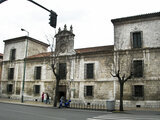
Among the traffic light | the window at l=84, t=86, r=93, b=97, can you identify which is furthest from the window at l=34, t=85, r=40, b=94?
the traffic light

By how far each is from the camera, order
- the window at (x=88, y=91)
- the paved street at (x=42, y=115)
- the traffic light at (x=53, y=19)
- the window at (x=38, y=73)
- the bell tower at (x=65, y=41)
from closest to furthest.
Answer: the traffic light at (x=53, y=19), the paved street at (x=42, y=115), the window at (x=88, y=91), the bell tower at (x=65, y=41), the window at (x=38, y=73)

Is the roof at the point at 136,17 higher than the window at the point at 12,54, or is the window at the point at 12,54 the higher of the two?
the roof at the point at 136,17

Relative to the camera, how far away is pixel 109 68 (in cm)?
2286

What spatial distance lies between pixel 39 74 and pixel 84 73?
8840 millimetres

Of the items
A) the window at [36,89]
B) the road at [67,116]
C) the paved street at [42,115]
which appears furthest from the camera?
the window at [36,89]

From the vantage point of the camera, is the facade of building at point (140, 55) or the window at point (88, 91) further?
the window at point (88, 91)

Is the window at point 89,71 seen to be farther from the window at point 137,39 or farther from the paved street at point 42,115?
the paved street at point 42,115

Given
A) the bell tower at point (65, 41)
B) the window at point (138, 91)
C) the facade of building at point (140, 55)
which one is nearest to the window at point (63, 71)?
the bell tower at point (65, 41)

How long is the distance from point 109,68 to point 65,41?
344 inches

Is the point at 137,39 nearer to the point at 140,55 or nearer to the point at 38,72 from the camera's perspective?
the point at 140,55

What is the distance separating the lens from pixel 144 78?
20.5 meters

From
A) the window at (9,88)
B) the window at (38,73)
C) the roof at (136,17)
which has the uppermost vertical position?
the roof at (136,17)

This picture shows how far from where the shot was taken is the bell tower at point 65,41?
27.0 m

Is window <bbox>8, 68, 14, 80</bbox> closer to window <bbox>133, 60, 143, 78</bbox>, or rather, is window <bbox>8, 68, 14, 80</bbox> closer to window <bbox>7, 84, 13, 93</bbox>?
window <bbox>7, 84, 13, 93</bbox>
